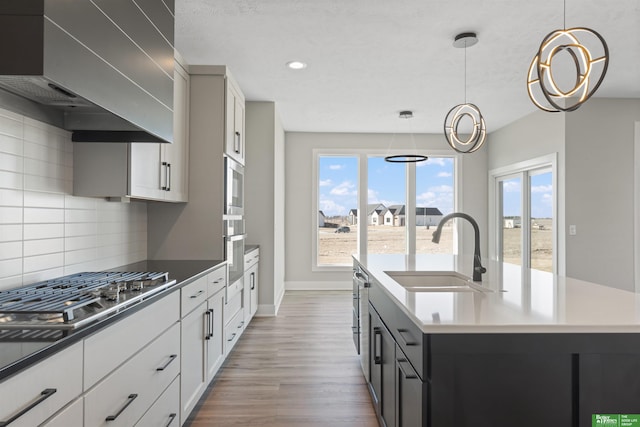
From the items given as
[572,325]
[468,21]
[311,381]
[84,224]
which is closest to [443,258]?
[311,381]

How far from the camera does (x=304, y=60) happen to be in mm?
3594

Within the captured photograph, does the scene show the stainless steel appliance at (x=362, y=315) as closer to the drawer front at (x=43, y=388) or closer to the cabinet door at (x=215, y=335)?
the cabinet door at (x=215, y=335)

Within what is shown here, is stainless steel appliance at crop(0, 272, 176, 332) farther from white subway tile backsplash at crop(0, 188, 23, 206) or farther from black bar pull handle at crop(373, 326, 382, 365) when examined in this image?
black bar pull handle at crop(373, 326, 382, 365)

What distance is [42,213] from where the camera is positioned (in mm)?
1909

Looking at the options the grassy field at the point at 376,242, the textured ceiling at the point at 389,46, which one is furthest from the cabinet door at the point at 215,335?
the grassy field at the point at 376,242

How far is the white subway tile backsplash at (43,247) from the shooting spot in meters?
1.81

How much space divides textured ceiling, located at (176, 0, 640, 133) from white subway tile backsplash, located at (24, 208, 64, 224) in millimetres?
1605

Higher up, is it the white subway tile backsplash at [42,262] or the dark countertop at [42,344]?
the white subway tile backsplash at [42,262]

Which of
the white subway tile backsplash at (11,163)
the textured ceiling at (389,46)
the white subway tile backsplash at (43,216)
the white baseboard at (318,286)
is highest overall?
the textured ceiling at (389,46)

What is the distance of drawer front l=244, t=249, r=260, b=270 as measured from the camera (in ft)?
12.9

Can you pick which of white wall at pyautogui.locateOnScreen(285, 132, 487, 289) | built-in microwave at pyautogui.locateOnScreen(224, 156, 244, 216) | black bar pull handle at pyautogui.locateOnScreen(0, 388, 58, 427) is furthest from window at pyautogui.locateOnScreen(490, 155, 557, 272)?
black bar pull handle at pyautogui.locateOnScreen(0, 388, 58, 427)

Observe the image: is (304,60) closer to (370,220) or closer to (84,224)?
(84,224)

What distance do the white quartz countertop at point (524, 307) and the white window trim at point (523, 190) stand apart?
3.11 m

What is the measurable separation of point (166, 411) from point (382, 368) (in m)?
1.08
